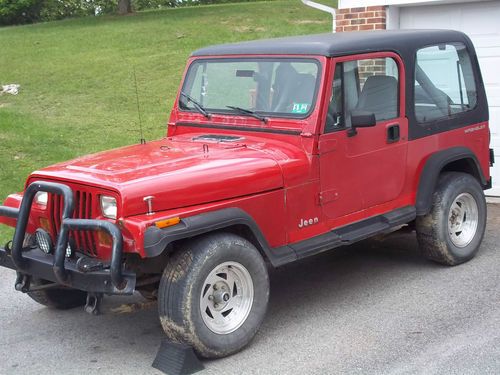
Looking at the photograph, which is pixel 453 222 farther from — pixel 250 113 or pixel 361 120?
pixel 250 113

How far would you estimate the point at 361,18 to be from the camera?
920cm

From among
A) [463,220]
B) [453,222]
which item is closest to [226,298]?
[453,222]

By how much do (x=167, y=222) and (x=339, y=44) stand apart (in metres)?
2.02

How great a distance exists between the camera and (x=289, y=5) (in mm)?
23641

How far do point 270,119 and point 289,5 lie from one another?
19.1 meters

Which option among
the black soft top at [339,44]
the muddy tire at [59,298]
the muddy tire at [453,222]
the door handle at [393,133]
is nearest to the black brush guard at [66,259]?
the muddy tire at [59,298]

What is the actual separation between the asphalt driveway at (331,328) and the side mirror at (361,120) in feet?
4.41

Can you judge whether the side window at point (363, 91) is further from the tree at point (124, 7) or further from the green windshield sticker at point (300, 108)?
the tree at point (124, 7)

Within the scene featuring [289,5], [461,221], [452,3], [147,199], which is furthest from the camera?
[289,5]

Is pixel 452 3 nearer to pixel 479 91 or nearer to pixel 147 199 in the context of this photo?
pixel 479 91

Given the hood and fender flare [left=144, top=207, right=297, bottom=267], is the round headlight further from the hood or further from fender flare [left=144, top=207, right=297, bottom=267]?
fender flare [left=144, top=207, right=297, bottom=267]

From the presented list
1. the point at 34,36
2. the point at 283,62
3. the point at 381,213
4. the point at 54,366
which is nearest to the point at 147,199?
the point at 54,366

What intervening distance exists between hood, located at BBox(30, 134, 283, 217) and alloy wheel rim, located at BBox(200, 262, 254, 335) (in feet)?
1.58

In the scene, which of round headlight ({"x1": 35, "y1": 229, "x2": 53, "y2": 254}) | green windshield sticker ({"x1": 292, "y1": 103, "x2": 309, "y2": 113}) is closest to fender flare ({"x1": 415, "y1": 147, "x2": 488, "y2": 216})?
green windshield sticker ({"x1": 292, "y1": 103, "x2": 309, "y2": 113})
